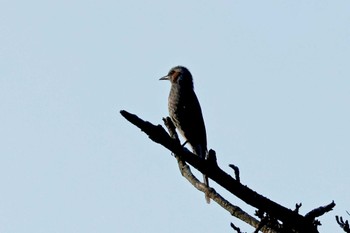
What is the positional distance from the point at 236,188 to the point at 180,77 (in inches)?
341

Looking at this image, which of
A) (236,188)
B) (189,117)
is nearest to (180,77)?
(189,117)

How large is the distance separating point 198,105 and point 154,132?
7825 millimetres

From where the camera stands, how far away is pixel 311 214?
3.46 metres

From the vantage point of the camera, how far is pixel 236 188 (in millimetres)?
3637

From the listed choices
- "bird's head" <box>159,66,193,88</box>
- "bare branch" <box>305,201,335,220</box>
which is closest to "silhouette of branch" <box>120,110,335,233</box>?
"bare branch" <box>305,201,335,220</box>

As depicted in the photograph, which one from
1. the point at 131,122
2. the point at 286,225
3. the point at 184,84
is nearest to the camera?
the point at 286,225

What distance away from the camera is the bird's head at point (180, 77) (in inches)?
474

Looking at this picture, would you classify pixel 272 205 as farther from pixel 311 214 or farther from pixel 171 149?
pixel 171 149

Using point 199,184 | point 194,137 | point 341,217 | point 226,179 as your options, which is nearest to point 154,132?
point 226,179

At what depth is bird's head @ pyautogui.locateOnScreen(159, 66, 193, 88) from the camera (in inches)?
474

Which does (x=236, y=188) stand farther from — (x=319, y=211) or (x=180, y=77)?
(x=180, y=77)

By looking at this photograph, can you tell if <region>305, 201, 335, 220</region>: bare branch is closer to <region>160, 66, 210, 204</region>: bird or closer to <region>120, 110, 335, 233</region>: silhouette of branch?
<region>120, 110, 335, 233</region>: silhouette of branch

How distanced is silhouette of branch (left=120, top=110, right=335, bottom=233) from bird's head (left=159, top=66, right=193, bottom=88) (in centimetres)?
819

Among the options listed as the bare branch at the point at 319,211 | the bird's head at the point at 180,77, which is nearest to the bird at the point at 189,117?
the bird's head at the point at 180,77
